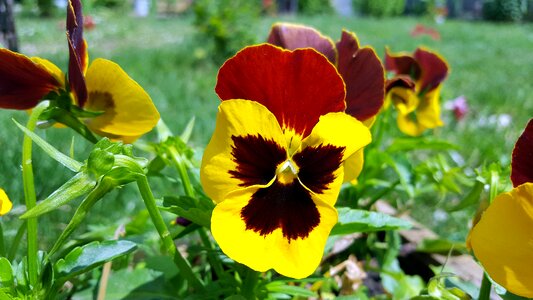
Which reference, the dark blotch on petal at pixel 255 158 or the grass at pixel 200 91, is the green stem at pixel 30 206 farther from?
the grass at pixel 200 91

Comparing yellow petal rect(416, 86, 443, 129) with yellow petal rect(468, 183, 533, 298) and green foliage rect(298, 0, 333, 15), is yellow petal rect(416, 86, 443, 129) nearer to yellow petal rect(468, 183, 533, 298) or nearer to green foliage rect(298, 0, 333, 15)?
yellow petal rect(468, 183, 533, 298)

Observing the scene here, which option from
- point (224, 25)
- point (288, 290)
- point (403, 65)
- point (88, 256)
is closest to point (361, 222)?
point (288, 290)

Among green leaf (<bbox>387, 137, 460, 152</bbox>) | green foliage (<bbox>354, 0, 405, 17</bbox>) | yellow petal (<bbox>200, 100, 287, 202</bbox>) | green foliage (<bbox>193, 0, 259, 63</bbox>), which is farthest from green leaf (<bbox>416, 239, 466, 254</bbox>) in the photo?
green foliage (<bbox>354, 0, 405, 17</bbox>)

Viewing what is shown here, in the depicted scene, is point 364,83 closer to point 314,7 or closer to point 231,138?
point 231,138

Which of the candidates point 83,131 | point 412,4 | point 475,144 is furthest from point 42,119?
point 412,4

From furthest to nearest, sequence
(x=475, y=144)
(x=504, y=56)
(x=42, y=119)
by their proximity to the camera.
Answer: (x=504, y=56)
(x=475, y=144)
(x=42, y=119)

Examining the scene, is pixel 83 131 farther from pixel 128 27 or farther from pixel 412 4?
pixel 412 4
